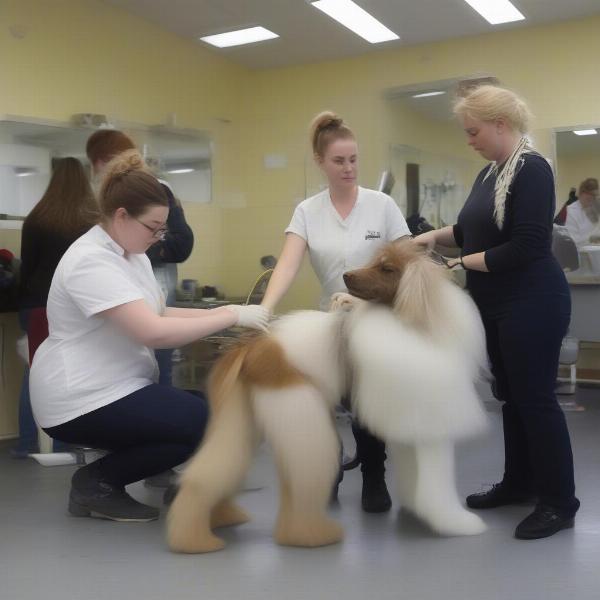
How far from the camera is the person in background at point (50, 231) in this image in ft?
10.7

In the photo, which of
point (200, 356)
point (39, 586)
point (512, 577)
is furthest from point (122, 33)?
point (512, 577)

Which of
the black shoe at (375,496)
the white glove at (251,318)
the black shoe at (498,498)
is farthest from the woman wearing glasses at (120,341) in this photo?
the black shoe at (498,498)

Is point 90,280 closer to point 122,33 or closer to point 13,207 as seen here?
point 13,207

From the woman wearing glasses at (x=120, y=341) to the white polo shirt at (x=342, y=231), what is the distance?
456 mm

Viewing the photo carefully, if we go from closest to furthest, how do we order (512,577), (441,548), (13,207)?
(512,577) < (441,548) < (13,207)

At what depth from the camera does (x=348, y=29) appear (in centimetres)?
548

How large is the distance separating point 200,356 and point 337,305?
4.97 feet

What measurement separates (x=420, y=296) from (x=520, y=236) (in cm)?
38

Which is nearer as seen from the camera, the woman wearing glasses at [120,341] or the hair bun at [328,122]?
the woman wearing glasses at [120,341]

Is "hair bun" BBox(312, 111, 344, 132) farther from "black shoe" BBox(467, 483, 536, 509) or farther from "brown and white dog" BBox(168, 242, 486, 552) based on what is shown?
"black shoe" BBox(467, 483, 536, 509)

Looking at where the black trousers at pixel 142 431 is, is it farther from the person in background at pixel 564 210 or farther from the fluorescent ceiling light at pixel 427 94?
the fluorescent ceiling light at pixel 427 94

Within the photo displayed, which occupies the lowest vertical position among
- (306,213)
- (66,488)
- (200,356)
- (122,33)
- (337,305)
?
(66,488)

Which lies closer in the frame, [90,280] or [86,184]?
[90,280]

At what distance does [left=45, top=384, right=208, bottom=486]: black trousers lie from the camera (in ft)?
7.46
